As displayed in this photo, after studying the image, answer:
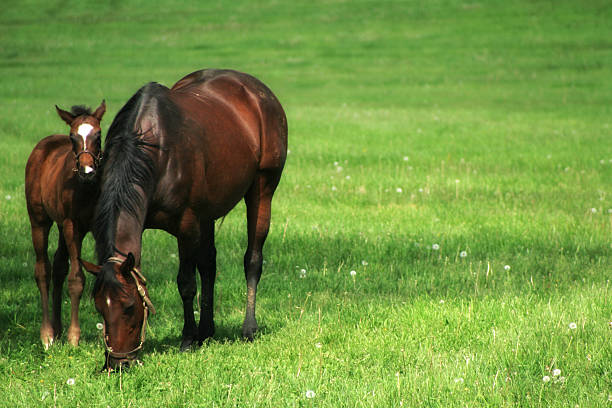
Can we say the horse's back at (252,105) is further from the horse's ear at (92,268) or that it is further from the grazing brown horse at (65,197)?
the horse's ear at (92,268)

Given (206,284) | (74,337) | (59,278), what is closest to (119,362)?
(74,337)

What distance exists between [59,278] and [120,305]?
213 cm

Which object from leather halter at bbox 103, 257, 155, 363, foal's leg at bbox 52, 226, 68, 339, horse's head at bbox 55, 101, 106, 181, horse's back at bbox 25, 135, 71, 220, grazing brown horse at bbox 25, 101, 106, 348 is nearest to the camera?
leather halter at bbox 103, 257, 155, 363

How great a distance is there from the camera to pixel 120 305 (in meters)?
4.57

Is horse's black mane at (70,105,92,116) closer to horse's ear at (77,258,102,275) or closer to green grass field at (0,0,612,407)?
horse's ear at (77,258,102,275)

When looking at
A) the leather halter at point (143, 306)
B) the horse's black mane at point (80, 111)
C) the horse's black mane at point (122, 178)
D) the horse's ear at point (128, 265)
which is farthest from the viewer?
the horse's black mane at point (80, 111)

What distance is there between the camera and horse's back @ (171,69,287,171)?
22.8 feet

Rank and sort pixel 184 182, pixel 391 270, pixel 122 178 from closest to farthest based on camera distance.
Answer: pixel 122 178 → pixel 184 182 → pixel 391 270

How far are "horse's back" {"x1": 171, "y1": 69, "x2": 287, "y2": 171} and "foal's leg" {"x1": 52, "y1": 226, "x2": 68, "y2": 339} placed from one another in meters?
1.83

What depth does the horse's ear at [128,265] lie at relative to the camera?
15.0 feet

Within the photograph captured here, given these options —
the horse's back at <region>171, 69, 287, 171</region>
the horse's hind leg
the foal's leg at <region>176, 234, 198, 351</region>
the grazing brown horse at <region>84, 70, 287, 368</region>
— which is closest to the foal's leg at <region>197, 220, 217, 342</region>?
the grazing brown horse at <region>84, 70, 287, 368</region>

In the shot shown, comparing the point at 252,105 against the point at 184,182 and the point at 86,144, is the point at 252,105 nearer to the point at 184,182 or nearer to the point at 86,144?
the point at 184,182

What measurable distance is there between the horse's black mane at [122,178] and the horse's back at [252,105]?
4.54 ft

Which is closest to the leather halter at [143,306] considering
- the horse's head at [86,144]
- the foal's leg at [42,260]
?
the horse's head at [86,144]
